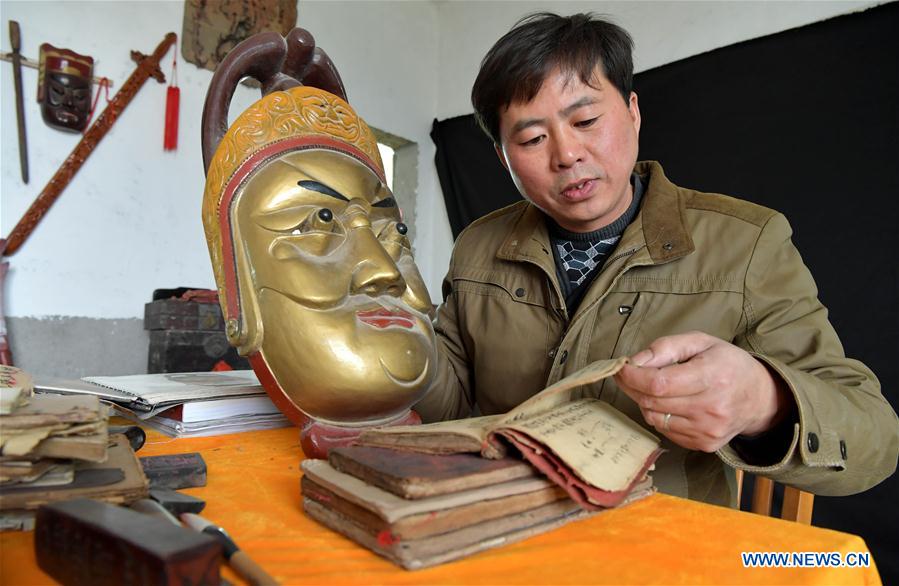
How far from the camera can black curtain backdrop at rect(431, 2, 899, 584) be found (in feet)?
7.27

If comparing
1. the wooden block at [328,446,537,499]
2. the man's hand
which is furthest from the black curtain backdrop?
the wooden block at [328,446,537,499]

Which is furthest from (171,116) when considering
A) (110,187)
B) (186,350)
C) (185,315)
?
(186,350)

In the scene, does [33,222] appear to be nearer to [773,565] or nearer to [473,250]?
[473,250]

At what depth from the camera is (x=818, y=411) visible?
0.79 m

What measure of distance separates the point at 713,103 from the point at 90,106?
2.74 meters

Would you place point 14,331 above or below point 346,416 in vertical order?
below

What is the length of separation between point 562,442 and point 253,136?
Answer: 74 centimetres

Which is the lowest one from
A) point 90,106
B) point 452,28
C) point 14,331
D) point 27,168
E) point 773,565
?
point 14,331

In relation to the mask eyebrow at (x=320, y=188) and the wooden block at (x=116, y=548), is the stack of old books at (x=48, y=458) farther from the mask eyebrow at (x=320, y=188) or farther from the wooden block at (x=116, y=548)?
the mask eyebrow at (x=320, y=188)

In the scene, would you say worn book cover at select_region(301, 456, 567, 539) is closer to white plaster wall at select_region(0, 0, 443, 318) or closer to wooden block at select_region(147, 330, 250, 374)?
wooden block at select_region(147, 330, 250, 374)

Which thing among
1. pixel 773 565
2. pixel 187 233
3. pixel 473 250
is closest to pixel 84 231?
pixel 187 233

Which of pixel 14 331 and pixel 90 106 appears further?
pixel 90 106

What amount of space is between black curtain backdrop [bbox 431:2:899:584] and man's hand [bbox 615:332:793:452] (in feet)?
6.32

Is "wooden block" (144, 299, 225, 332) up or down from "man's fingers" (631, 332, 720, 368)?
down
